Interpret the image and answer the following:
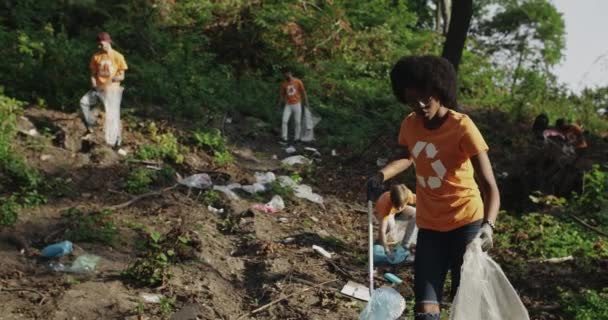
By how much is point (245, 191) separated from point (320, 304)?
353 cm

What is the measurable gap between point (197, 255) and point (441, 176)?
9.76 ft

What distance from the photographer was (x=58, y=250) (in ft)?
18.6

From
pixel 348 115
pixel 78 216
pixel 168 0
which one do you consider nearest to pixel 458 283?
pixel 78 216

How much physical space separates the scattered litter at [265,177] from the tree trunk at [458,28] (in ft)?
14.5

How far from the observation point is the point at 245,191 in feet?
28.3

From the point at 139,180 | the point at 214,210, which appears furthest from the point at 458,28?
the point at 139,180

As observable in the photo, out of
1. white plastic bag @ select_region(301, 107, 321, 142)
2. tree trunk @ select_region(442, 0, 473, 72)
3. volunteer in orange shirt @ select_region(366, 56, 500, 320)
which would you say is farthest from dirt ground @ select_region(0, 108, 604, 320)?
tree trunk @ select_region(442, 0, 473, 72)

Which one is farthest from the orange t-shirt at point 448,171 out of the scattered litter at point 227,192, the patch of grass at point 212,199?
the scattered litter at point 227,192

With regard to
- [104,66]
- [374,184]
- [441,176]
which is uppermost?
[441,176]

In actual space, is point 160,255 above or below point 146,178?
above

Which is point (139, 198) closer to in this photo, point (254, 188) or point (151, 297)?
point (254, 188)

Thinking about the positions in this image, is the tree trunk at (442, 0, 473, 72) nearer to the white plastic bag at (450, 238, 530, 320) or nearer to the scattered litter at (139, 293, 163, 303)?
the scattered litter at (139, 293, 163, 303)

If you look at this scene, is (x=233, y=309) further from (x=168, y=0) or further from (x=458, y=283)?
(x=168, y=0)

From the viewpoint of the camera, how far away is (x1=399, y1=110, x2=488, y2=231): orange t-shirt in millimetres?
3449
